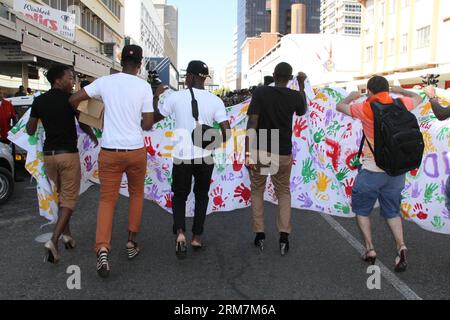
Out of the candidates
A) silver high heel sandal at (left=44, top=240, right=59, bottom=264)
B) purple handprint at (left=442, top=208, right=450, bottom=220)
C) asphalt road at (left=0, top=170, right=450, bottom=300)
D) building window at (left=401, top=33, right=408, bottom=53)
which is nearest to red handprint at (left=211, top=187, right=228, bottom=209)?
asphalt road at (left=0, top=170, right=450, bottom=300)

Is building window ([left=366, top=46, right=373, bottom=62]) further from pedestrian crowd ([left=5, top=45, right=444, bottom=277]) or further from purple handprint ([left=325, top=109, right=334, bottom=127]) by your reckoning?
pedestrian crowd ([left=5, top=45, right=444, bottom=277])

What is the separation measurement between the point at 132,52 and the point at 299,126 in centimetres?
262

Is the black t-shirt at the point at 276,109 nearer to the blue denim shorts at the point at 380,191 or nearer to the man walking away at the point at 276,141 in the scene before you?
the man walking away at the point at 276,141

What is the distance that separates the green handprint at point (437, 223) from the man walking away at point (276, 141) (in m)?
1.72

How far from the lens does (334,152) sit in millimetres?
5984

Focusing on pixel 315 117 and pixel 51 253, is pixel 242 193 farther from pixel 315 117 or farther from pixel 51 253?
pixel 51 253

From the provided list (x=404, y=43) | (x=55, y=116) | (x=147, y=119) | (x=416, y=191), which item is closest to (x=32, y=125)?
(x=55, y=116)

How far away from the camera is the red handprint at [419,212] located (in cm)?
538

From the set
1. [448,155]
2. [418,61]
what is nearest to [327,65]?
[418,61]

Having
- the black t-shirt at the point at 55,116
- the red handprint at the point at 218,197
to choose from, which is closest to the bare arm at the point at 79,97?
the black t-shirt at the point at 55,116

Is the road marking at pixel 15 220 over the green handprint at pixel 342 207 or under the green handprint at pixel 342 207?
under

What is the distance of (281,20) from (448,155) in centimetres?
18512

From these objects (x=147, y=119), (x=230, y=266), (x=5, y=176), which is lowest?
(x=230, y=266)
